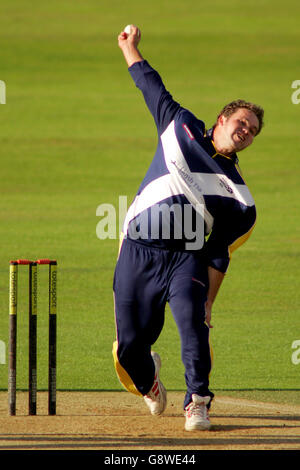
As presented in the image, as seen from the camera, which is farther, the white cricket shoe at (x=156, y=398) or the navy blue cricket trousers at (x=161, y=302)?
the white cricket shoe at (x=156, y=398)

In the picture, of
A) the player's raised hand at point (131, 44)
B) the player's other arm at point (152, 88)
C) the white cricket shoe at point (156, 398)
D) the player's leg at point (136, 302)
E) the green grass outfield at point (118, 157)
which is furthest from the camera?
the green grass outfield at point (118, 157)

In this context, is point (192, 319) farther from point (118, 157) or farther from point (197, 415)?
point (118, 157)

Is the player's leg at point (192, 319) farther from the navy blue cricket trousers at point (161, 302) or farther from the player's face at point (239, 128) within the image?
the player's face at point (239, 128)

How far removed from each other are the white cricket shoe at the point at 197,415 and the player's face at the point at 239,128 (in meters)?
1.64

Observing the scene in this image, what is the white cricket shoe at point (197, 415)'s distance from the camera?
20.1 feet

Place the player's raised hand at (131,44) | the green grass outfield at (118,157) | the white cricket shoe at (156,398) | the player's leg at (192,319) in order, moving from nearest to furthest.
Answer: the player's leg at (192,319), the player's raised hand at (131,44), the white cricket shoe at (156,398), the green grass outfield at (118,157)

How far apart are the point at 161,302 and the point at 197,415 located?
0.76m

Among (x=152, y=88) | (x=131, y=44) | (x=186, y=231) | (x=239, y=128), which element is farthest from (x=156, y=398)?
(x=131, y=44)

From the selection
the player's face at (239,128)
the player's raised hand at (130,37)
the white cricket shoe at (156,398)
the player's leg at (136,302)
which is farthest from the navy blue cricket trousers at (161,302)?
the player's raised hand at (130,37)

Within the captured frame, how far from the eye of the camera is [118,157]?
2392 cm

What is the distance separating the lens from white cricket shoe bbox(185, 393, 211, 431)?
612cm

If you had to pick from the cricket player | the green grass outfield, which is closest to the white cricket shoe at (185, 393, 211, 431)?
the cricket player

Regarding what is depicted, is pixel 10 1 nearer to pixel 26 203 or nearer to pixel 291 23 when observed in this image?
pixel 291 23

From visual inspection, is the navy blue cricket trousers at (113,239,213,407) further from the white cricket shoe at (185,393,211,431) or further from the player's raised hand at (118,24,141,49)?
the player's raised hand at (118,24,141,49)
